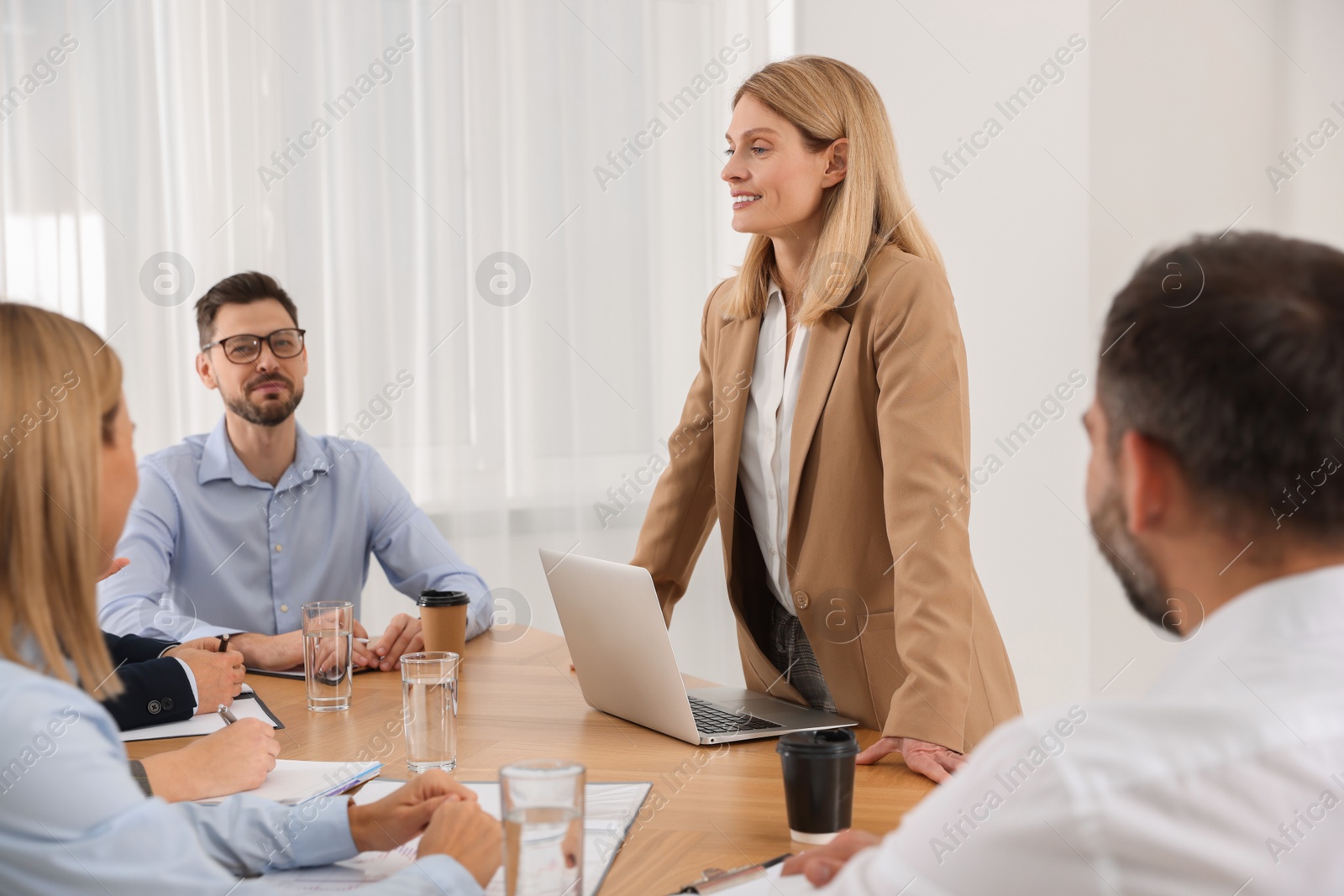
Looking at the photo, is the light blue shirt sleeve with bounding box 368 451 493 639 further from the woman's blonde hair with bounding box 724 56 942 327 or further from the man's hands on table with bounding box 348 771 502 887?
the man's hands on table with bounding box 348 771 502 887

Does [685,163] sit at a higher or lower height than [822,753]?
higher

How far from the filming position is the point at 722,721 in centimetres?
162

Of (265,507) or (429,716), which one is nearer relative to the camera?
(429,716)

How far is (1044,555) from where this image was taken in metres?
3.80

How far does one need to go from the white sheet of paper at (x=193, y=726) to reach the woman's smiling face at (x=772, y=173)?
1.11 metres

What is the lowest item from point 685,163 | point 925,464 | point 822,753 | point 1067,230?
point 822,753

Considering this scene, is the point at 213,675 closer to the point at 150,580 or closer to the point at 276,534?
the point at 150,580

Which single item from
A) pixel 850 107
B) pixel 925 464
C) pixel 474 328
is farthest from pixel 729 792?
pixel 474 328

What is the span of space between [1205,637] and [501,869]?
683 millimetres

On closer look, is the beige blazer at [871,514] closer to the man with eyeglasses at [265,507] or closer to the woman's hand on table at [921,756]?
the woman's hand on table at [921,756]

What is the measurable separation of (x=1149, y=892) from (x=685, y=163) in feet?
11.9

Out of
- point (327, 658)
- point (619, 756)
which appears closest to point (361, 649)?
point (327, 658)

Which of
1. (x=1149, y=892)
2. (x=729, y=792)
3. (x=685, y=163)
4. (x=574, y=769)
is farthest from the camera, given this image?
(x=685, y=163)

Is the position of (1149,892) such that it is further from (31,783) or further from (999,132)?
(999,132)
